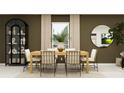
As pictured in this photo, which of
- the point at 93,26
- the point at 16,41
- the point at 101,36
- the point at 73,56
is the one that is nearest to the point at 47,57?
the point at 73,56

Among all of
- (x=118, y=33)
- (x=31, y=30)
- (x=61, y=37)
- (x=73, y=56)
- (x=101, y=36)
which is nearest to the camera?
(x=73, y=56)

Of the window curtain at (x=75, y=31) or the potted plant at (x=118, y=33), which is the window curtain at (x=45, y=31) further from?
the potted plant at (x=118, y=33)

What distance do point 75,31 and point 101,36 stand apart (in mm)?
1120

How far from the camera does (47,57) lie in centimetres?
834

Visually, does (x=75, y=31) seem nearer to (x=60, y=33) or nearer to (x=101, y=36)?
(x=60, y=33)

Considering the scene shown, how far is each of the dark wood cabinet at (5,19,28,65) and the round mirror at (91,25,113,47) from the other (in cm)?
282

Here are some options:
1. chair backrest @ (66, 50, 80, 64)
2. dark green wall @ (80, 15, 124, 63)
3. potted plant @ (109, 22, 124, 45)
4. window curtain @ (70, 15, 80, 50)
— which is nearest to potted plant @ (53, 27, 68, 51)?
window curtain @ (70, 15, 80, 50)

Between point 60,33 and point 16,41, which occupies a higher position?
point 60,33

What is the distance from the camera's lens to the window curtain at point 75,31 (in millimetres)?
10969

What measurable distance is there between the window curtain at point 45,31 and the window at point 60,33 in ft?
0.67
